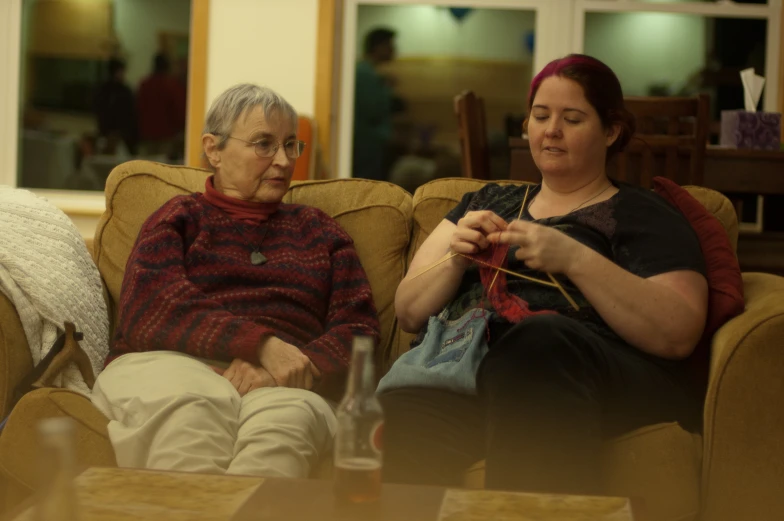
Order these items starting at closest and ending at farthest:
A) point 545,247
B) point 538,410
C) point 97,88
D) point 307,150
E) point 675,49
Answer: point 538,410
point 545,247
point 307,150
point 675,49
point 97,88

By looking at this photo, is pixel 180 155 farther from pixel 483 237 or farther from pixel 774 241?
pixel 483 237

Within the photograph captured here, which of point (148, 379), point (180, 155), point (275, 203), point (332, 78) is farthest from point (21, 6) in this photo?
point (148, 379)

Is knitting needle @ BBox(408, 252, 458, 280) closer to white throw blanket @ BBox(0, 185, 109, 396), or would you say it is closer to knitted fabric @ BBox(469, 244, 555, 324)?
knitted fabric @ BBox(469, 244, 555, 324)

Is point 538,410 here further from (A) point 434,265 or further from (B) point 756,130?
(B) point 756,130

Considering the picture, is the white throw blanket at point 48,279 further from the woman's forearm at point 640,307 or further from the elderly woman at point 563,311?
the woman's forearm at point 640,307

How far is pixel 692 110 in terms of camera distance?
3.12 m

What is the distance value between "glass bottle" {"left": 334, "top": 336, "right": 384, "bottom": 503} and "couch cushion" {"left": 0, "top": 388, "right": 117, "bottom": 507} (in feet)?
2.17

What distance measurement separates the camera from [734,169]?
322 cm

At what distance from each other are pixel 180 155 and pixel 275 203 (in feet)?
8.46

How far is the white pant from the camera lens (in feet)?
5.82

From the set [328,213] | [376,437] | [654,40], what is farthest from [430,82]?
A: [376,437]

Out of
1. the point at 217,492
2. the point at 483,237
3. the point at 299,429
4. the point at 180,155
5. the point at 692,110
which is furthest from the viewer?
the point at 180,155

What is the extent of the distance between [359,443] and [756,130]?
99.3 inches

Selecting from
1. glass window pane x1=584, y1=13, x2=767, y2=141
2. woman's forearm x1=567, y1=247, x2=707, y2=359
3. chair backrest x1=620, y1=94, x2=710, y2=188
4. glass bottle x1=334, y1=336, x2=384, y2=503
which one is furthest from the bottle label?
glass window pane x1=584, y1=13, x2=767, y2=141
